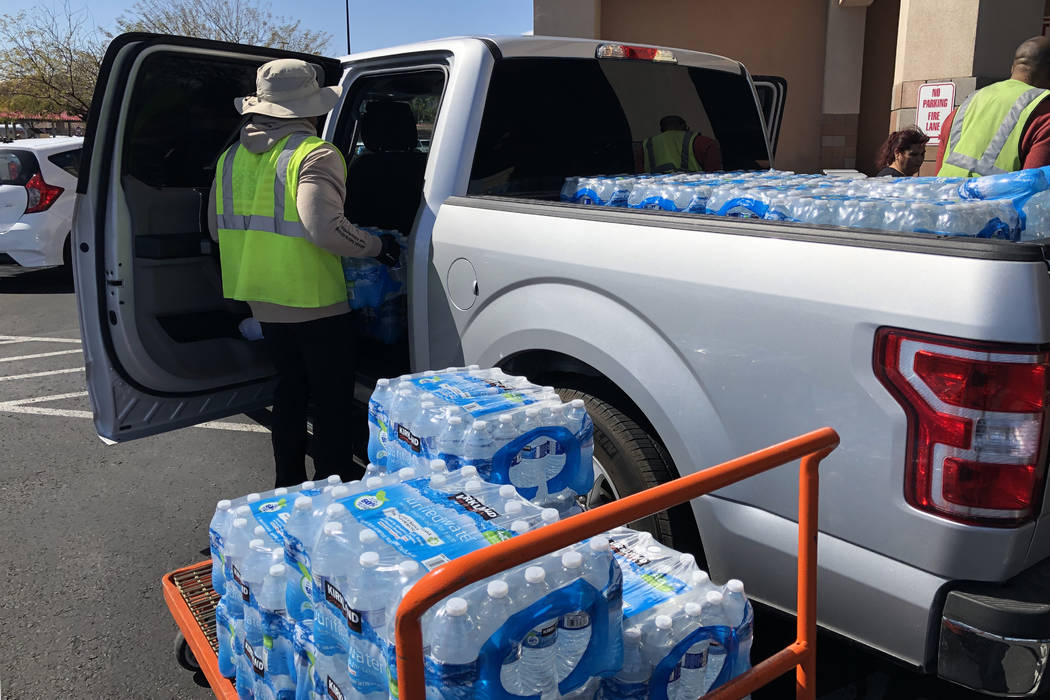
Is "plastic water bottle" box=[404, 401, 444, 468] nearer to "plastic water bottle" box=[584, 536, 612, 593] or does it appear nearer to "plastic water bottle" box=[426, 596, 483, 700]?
"plastic water bottle" box=[584, 536, 612, 593]

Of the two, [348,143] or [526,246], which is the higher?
[348,143]

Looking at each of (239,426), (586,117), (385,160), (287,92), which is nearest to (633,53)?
(586,117)

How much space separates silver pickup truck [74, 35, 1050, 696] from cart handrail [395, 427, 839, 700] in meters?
0.20

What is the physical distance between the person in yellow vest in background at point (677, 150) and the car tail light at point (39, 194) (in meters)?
8.53

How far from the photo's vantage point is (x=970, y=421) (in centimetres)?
182

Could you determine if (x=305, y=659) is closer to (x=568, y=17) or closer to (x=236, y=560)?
(x=236, y=560)

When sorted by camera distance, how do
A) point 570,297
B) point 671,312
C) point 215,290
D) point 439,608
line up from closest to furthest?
point 439,608 → point 671,312 → point 570,297 → point 215,290

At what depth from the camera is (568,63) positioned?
3785 millimetres

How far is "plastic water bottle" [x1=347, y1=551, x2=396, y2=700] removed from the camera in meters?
1.67

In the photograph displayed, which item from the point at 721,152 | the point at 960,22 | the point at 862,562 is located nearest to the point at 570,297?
the point at 862,562

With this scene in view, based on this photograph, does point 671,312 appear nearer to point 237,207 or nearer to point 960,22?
point 237,207

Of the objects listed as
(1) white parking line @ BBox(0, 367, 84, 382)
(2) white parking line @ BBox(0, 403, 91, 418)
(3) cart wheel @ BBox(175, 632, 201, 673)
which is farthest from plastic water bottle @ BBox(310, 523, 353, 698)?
(1) white parking line @ BBox(0, 367, 84, 382)

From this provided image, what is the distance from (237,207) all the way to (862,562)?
8.89 feet

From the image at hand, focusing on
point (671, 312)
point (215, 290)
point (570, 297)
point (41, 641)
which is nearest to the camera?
point (671, 312)
